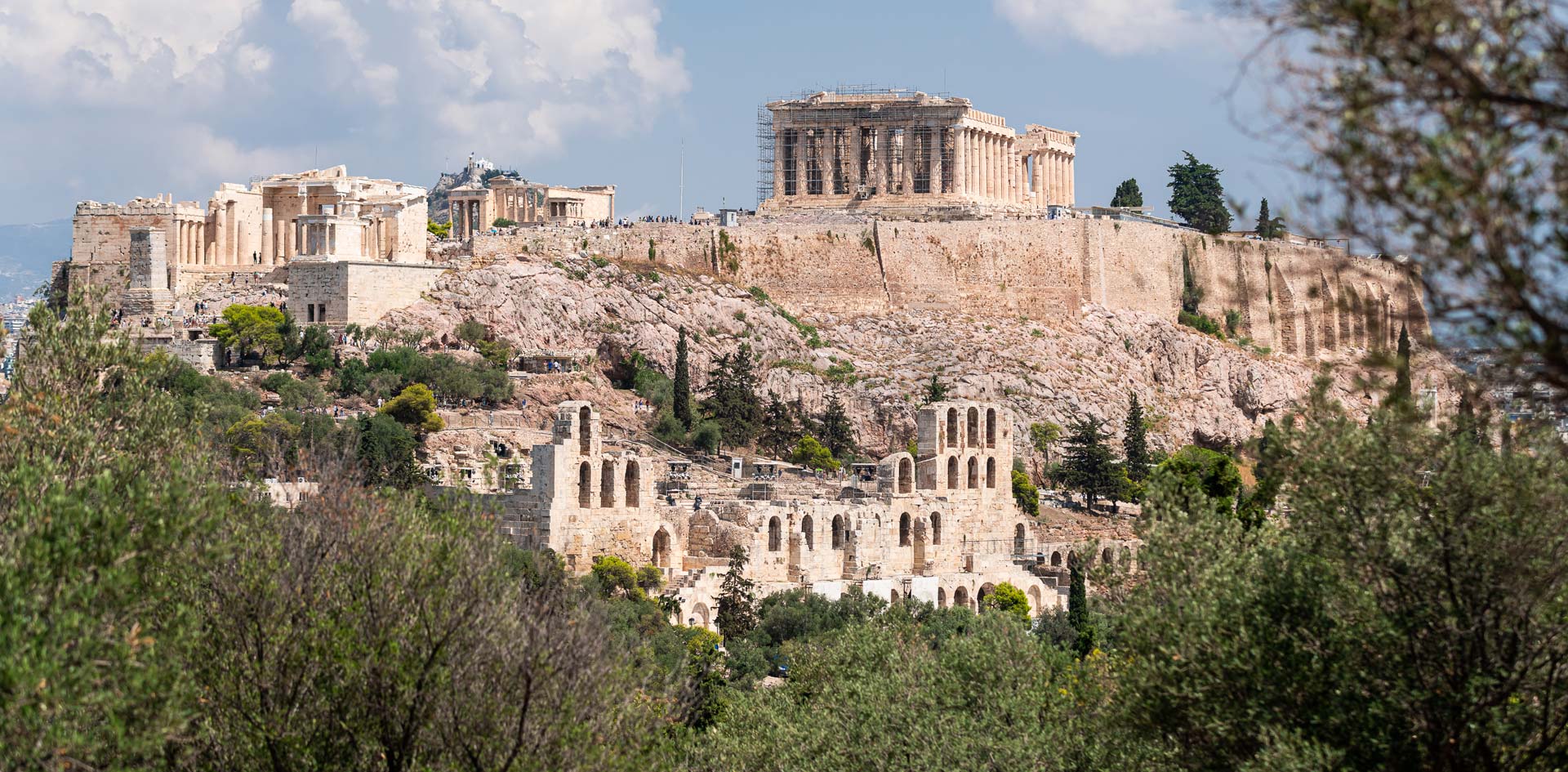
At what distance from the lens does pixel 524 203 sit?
88562 millimetres

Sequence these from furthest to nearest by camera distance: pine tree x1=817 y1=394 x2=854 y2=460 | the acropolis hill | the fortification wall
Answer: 1. the fortification wall
2. pine tree x1=817 y1=394 x2=854 y2=460
3. the acropolis hill

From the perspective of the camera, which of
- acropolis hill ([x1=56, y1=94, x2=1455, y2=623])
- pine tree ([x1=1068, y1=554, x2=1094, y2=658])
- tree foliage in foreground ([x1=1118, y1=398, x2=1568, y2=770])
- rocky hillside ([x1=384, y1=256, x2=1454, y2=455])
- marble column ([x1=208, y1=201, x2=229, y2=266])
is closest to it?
tree foliage in foreground ([x1=1118, y1=398, x2=1568, y2=770])

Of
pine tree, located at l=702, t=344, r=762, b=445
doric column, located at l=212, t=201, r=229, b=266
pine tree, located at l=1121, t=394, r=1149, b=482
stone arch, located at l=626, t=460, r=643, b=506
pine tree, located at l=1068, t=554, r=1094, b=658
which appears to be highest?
doric column, located at l=212, t=201, r=229, b=266

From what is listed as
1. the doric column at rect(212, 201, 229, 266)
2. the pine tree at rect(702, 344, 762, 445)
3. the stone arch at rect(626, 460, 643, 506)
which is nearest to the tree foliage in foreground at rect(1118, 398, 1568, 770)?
the stone arch at rect(626, 460, 643, 506)

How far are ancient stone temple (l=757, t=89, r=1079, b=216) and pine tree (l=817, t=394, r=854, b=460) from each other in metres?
19.7

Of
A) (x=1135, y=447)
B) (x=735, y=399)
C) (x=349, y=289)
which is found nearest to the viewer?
(x=349, y=289)

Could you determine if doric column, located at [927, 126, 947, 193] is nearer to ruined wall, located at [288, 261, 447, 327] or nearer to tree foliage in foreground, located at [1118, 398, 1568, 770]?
ruined wall, located at [288, 261, 447, 327]

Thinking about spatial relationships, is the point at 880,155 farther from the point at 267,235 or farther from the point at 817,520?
the point at 817,520

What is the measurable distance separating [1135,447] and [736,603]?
31038 mm

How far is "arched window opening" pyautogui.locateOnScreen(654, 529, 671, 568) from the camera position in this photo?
45281 mm

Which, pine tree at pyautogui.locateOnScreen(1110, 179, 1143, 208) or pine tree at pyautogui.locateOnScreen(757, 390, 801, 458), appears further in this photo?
pine tree at pyautogui.locateOnScreen(1110, 179, 1143, 208)

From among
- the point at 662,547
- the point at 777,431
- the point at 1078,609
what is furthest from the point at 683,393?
the point at 1078,609

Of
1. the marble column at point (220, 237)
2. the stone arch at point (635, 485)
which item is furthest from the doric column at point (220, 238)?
Answer: the stone arch at point (635, 485)

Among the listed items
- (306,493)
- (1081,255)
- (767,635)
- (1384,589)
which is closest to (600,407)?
(767,635)
